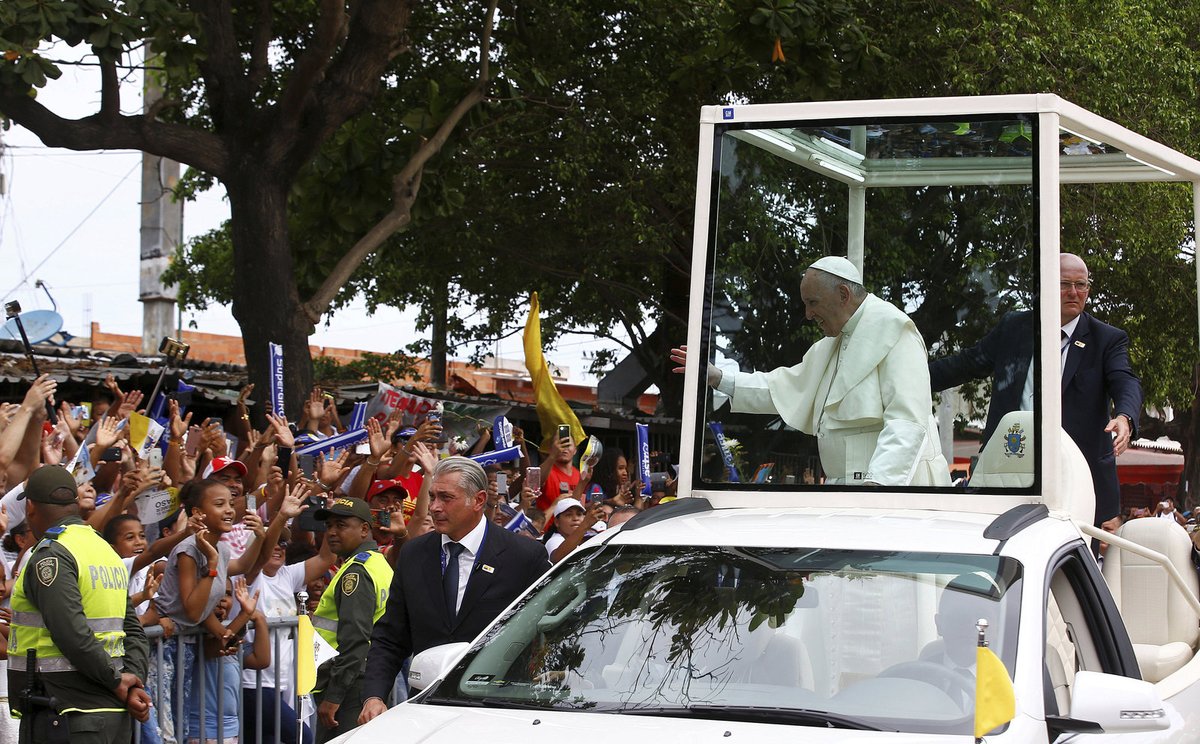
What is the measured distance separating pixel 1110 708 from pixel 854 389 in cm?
231

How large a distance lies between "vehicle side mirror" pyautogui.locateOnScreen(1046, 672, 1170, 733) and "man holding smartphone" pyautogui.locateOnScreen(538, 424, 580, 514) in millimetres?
7684

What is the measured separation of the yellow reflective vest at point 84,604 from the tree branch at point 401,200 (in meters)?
7.80

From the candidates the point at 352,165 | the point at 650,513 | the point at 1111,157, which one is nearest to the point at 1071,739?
the point at 650,513

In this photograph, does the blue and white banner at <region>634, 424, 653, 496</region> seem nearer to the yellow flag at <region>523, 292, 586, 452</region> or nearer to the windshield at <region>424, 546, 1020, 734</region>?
the yellow flag at <region>523, 292, 586, 452</region>

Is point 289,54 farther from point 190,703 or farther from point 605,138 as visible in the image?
point 190,703

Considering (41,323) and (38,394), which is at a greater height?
(41,323)

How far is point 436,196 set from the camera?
Answer: 16406mm

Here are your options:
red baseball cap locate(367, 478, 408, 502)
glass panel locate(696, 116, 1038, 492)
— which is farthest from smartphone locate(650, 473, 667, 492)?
glass panel locate(696, 116, 1038, 492)

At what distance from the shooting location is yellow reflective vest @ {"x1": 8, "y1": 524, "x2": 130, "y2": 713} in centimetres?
604

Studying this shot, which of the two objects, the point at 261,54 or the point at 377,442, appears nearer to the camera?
the point at 377,442

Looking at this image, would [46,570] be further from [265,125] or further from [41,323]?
[41,323]

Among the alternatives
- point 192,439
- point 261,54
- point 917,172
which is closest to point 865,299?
point 917,172

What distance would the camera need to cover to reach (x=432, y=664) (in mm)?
4355

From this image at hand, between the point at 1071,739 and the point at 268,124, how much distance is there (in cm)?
1149
